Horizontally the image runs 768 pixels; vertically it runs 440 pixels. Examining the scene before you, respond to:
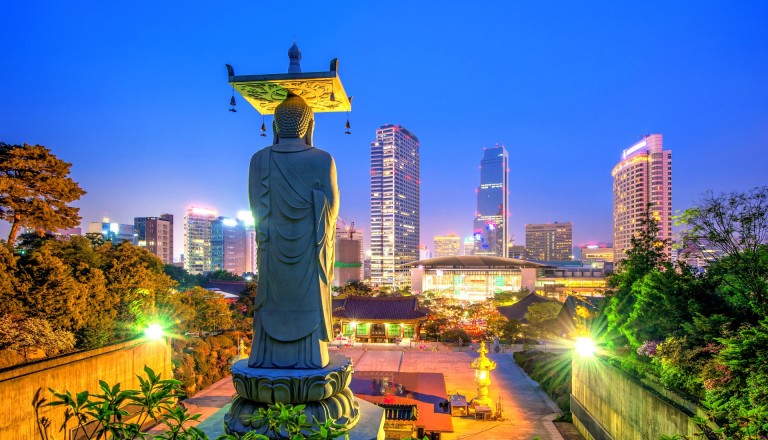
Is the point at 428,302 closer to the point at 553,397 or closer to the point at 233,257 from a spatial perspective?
the point at 553,397

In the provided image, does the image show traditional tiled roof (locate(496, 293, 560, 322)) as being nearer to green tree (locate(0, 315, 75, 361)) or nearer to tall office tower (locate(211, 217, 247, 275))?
green tree (locate(0, 315, 75, 361))

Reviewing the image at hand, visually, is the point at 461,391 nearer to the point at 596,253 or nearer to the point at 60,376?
the point at 60,376

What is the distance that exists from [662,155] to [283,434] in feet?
288

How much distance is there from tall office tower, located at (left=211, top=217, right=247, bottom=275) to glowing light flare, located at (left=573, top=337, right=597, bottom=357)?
10200cm

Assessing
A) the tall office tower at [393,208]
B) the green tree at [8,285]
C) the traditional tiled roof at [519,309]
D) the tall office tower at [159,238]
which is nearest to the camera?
the green tree at [8,285]

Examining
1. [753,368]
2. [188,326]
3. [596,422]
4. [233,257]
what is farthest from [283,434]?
[233,257]

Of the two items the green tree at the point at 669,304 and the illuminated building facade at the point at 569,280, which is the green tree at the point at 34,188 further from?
the illuminated building facade at the point at 569,280

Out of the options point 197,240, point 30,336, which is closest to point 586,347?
point 30,336

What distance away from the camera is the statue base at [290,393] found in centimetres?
629

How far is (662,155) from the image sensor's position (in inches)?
3007

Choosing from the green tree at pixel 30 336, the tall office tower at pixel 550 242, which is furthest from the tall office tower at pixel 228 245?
the tall office tower at pixel 550 242

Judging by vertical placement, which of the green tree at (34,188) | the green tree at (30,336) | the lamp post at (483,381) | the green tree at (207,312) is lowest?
the lamp post at (483,381)

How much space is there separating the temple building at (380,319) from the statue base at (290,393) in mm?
25397

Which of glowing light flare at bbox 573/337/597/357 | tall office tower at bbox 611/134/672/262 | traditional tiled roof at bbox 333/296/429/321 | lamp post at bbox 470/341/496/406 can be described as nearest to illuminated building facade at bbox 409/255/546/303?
traditional tiled roof at bbox 333/296/429/321
